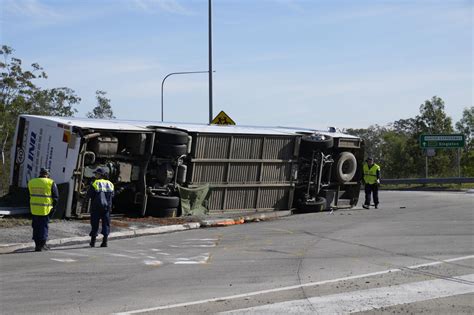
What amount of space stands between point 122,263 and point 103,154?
5443mm

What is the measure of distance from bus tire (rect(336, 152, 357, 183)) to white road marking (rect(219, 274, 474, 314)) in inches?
458

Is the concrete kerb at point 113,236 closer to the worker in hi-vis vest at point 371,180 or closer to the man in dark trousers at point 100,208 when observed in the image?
the man in dark trousers at point 100,208

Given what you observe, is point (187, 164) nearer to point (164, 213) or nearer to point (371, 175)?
point (164, 213)

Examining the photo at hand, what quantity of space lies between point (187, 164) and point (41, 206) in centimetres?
599

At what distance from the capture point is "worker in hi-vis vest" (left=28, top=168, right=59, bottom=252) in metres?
11.7

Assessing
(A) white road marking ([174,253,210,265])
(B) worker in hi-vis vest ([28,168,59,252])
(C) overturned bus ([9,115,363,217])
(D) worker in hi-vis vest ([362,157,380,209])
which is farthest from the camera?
(D) worker in hi-vis vest ([362,157,380,209])

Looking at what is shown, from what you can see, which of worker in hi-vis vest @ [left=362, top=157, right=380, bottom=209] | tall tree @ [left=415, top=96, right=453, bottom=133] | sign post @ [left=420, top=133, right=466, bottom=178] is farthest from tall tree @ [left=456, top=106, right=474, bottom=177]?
worker in hi-vis vest @ [left=362, top=157, right=380, bottom=209]

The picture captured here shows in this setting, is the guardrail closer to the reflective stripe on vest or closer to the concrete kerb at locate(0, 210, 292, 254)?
the concrete kerb at locate(0, 210, 292, 254)

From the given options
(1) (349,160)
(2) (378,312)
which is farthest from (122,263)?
(1) (349,160)

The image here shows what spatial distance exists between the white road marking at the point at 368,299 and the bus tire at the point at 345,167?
11.6 meters

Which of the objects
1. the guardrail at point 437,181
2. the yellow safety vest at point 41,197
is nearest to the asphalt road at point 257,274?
the yellow safety vest at point 41,197

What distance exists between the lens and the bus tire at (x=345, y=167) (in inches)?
798

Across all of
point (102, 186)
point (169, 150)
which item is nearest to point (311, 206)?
point (169, 150)

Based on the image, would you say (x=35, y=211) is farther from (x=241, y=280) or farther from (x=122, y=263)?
(x=241, y=280)
